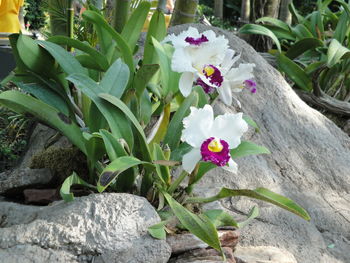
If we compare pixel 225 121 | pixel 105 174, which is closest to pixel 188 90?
pixel 225 121

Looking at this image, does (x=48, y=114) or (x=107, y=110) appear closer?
(x=107, y=110)

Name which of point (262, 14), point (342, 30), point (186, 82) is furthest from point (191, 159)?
point (262, 14)

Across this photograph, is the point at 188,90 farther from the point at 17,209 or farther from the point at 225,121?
the point at 17,209

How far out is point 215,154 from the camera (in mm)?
2156

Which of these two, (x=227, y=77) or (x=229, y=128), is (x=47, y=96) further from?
(x=229, y=128)

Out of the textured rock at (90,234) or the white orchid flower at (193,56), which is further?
the white orchid flower at (193,56)

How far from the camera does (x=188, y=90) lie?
8.32ft

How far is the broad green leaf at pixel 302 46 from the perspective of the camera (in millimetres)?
5324

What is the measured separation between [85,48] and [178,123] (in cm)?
67

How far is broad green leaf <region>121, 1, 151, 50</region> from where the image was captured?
3.10 m

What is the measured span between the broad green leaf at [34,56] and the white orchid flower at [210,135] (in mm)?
952

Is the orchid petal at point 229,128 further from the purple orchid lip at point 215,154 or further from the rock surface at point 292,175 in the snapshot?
the rock surface at point 292,175

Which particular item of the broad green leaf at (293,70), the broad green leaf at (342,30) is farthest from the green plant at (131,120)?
the broad green leaf at (342,30)

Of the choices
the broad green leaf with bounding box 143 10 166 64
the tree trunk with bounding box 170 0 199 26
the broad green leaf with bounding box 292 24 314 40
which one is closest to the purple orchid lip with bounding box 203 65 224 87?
the broad green leaf with bounding box 143 10 166 64
